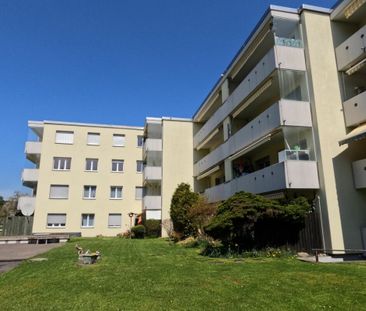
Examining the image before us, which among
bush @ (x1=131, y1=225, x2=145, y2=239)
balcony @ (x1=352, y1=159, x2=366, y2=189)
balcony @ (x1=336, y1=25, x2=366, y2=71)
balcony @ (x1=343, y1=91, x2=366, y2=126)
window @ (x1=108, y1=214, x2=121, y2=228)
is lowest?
bush @ (x1=131, y1=225, x2=145, y2=239)

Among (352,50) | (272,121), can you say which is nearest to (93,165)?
(272,121)

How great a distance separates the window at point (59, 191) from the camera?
37347mm

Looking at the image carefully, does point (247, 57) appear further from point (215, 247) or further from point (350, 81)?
point (215, 247)

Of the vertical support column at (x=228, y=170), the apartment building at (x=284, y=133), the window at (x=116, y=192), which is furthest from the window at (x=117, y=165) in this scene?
the vertical support column at (x=228, y=170)

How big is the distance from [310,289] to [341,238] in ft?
25.2

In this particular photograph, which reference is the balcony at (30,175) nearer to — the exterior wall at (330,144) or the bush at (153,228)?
the bush at (153,228)

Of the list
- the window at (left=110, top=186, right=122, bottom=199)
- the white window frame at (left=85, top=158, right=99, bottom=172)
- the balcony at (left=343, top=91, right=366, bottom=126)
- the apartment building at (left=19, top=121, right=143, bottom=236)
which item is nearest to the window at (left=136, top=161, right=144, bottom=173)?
Answer: the apartment building at (left=19, top=121, right=143, bottom=236)

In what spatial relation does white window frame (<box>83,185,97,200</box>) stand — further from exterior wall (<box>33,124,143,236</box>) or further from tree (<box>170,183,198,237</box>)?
tree (<box>170,183,198,237</box>)

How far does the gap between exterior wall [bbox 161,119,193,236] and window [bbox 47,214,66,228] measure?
1259cm

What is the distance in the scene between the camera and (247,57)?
73.9ft

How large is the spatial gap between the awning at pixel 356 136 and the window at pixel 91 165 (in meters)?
31.0

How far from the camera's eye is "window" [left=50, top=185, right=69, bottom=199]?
37.3 meters

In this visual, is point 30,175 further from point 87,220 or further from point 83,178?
point 87,220

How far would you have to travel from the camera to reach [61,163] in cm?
3853
